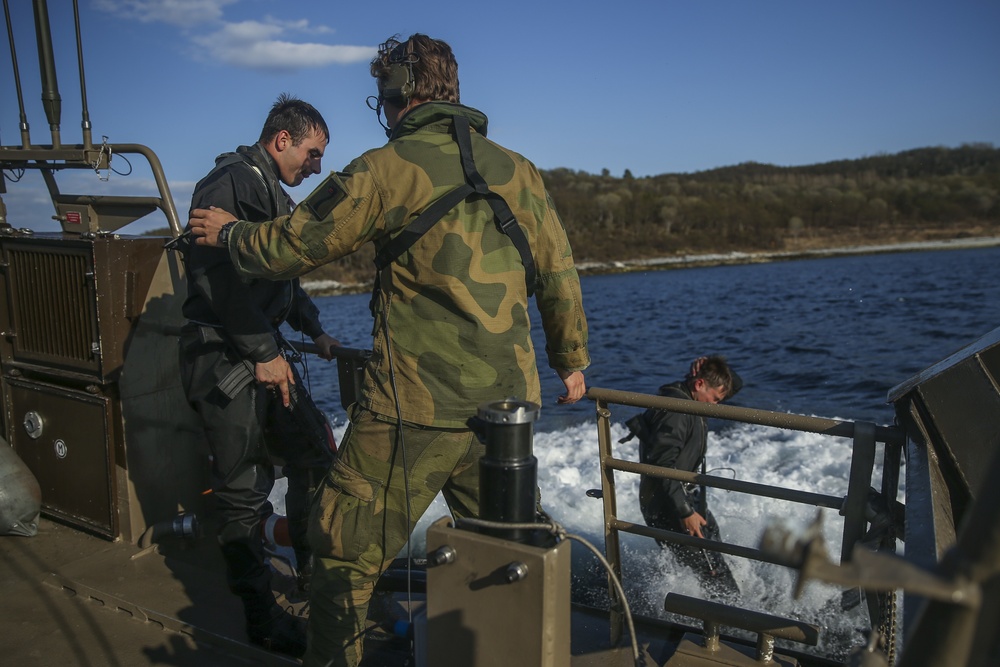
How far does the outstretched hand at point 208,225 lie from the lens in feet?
8.47

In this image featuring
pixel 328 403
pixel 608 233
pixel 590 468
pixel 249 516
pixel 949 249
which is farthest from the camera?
pixel 608 233

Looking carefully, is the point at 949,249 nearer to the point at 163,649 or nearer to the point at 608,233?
the point at 608,233

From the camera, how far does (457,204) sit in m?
2.37

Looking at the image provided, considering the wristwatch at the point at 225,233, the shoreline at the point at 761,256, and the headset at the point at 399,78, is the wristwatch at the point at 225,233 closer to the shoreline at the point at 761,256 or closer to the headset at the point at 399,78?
the headset at the point at 399,78

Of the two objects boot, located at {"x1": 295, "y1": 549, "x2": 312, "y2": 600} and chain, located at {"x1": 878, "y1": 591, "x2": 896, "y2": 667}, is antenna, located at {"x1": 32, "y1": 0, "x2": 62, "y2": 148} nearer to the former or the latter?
boot, located at {"x1": 295, "y1": 549, "x2": 312, "y2": 600}

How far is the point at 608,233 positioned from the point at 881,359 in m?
50.9

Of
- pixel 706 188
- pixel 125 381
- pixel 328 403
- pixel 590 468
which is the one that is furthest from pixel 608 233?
pixel 125 381

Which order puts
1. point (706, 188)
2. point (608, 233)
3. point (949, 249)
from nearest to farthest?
1. point (949, 249)
2. point (608, 233)
3. point (706, 188)

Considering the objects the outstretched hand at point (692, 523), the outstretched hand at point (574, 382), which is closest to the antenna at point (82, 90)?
the outstretched hand at point (574, 382)

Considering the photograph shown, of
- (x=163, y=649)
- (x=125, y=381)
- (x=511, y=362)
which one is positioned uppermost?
(x=511, y=362)

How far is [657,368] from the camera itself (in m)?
20.3

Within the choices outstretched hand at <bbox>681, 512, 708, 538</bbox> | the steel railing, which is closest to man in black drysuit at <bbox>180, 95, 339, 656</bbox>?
the steel railing

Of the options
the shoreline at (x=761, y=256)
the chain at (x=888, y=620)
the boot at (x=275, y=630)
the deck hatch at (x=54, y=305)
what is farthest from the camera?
the shoreline at (x=761, y=256)

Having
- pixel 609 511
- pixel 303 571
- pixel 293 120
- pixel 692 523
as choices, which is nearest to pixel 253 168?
pixel 293 120
